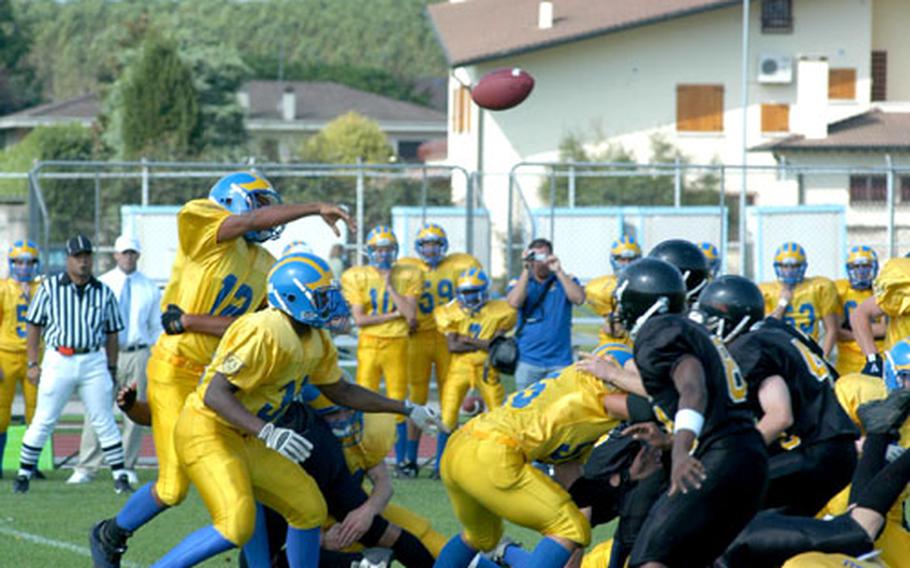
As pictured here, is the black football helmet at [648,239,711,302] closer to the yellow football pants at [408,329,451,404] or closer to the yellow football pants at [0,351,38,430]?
the yellow football pants at [408,329,451,404]

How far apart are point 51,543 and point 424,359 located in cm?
416

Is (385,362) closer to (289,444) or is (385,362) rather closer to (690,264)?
(690,264)

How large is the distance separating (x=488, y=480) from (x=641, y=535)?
2.93 feet

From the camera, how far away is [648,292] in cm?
581

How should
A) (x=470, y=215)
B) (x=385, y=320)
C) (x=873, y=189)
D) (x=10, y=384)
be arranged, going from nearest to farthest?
(x=10, y=384)
(x=385, y=320)
(x=470, y=215)
(x=873, y=189)

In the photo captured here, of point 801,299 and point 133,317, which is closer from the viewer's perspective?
point 133,317

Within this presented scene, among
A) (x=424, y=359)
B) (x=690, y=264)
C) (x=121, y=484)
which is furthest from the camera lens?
(x=424, y=359)

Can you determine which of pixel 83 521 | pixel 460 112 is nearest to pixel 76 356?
pixel 83 521

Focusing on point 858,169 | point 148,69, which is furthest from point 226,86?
point 858,169

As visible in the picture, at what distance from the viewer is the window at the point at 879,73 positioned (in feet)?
119

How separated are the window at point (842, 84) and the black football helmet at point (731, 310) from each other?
30244mm

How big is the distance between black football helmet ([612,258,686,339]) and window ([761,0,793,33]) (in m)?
31.3

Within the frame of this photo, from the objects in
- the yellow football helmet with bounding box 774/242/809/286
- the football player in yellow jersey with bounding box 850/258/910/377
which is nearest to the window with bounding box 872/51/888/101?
the yellow football helmet with bounding box 774/242/809/286

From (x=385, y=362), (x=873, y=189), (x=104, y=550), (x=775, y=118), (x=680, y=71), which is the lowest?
(x=104, y=550)
